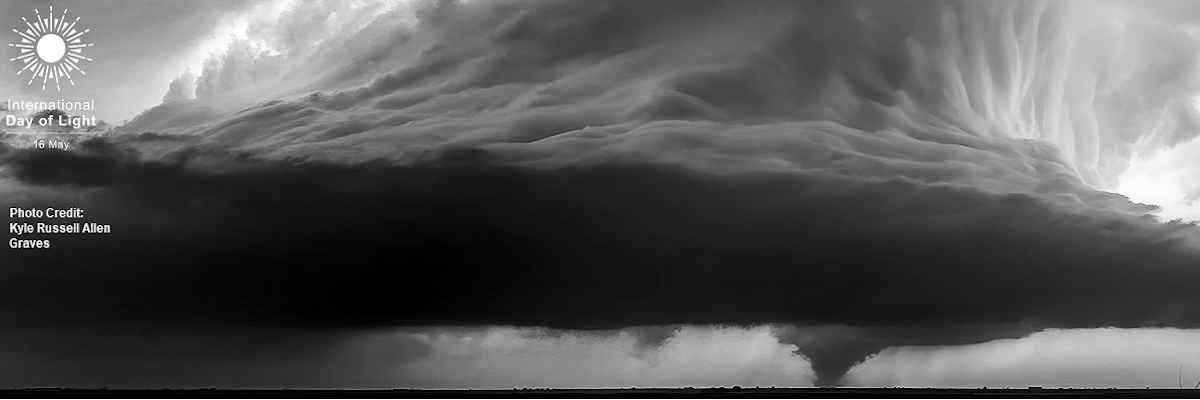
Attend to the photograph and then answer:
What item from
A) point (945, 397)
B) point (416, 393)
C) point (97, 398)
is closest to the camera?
point (97, 398)

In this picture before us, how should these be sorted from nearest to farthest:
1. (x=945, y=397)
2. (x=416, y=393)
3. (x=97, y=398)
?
(x=97, y=398), (x=945, y=397), (x=416, y=393)

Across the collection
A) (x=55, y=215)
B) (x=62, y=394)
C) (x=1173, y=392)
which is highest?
(x=55, y=215)

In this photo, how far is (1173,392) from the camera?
37031 millimetres

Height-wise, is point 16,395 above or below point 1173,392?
above

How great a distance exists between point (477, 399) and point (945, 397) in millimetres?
16961

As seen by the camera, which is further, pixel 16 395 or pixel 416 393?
pixel 416 393

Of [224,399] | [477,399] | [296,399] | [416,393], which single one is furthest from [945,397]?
[224,399]

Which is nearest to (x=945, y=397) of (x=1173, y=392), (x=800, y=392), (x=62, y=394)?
(x=800, y=392)

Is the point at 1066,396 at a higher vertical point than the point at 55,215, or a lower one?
lower

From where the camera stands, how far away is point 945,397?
34.7 m

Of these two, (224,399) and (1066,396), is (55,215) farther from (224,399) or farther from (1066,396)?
(1066,396)

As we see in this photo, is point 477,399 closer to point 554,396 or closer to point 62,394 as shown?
point 554,396

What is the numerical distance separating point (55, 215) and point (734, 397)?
24.7 metres

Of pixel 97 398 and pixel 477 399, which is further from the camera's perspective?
pixel 477 399
